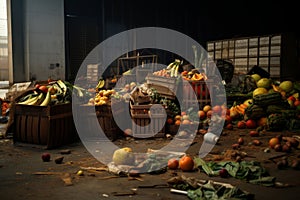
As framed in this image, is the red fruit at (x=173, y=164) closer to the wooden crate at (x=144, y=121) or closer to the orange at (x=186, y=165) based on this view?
the orange at (x=186, y=165)

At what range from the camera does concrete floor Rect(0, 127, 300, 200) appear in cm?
366

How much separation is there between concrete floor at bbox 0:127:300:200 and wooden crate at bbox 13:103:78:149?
21 centimetres

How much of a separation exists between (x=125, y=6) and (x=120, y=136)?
9588 millimetres

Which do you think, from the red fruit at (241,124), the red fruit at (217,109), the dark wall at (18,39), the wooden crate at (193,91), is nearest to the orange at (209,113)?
the red fruit at (217,109)

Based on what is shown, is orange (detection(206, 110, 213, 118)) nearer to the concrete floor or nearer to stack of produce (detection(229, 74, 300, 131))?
stack of produce (detection(229, 74, 300, 131))

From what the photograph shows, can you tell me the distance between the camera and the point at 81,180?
4156 millimetres

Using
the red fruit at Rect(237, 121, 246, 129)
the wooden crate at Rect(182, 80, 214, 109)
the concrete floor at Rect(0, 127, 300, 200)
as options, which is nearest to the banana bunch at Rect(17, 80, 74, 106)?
the concrete floor at Rect(0, 127, 300, 200)

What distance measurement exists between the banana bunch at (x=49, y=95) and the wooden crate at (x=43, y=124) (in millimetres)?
171

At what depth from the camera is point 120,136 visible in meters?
6.86

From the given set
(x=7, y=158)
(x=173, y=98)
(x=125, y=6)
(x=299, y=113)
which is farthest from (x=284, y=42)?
(x=7, y=158)

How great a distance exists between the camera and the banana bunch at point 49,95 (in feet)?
19.9

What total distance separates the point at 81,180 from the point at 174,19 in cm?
1268

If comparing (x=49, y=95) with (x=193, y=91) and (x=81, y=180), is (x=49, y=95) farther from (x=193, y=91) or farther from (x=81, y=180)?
(x=193, y=91)

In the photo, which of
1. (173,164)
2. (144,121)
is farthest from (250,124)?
(173,164)
